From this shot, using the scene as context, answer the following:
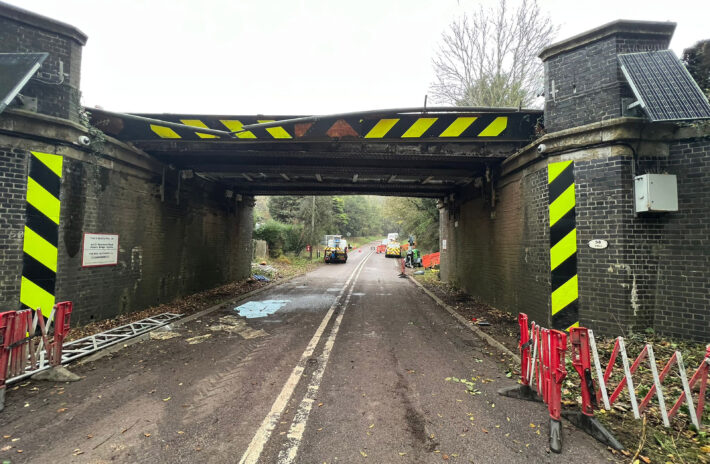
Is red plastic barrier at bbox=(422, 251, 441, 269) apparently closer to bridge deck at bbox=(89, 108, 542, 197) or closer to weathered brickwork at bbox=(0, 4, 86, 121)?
bridge deck at bbox=(89, 108, 542, 197)

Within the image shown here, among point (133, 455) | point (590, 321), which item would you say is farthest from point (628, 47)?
point (133, 455)

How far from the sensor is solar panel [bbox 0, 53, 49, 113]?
4926mm

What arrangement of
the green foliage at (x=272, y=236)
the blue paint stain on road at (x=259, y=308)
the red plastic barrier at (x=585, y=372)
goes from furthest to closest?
1. the green foliage at (x=272, y=236)
2. the blue paint stain on road at (x=259, y=308)
3. the red plastic barrier at (x=585, y=372)

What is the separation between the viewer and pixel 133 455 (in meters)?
2.62

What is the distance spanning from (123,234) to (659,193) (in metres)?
10.4

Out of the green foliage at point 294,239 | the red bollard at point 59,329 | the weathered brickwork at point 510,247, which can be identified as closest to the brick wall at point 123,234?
the red bollard at point 59,329

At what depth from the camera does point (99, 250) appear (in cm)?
645

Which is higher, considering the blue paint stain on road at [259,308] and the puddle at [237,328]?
the puddle at [237,328]

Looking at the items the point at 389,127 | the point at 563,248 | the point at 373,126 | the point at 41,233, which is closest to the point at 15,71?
the point at 41,233

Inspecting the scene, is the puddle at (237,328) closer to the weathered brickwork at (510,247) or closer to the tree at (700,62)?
the weathered brickwork at (510,247)

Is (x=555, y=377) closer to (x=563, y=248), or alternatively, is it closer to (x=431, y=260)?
(x=563, y=248)

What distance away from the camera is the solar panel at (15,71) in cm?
493

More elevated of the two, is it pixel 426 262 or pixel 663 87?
pixel 663 87

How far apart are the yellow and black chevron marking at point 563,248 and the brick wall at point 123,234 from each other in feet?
29.5
